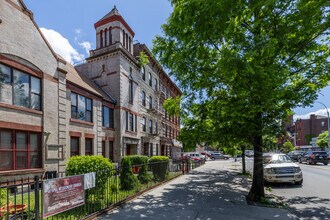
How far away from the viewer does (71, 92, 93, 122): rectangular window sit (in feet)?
55.8

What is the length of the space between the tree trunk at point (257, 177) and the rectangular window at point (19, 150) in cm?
1052

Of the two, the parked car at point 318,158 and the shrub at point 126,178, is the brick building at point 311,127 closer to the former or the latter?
the parked car at point 318,158

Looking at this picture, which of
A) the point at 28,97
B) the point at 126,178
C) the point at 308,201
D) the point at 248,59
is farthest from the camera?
the point at 28,97

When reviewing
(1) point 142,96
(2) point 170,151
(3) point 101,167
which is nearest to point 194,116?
(3) point 101,167

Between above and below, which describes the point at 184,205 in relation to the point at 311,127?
below

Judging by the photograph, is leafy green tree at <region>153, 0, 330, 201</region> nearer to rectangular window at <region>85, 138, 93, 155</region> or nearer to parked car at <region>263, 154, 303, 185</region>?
parked car at <region>263, 154, 303, 185</region>

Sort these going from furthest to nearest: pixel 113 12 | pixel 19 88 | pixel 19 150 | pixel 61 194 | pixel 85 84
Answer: pixel 113 12 < pixel 85 84 < pixel 19 88 < pixel 19 150 < pixel 61 194

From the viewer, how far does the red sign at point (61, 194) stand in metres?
5.63

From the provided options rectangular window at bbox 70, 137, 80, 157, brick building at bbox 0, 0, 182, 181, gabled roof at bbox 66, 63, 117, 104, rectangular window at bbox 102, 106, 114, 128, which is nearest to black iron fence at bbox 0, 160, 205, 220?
brick building at bbox 0, 0, 182, 181

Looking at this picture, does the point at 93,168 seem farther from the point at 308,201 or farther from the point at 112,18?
the point at 112,18

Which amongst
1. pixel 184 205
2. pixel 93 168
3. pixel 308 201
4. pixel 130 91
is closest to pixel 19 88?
pixel 93 168

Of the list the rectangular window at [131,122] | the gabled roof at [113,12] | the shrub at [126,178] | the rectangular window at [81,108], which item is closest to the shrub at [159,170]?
the shrub at [126,178]

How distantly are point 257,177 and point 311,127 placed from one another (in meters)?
96.8

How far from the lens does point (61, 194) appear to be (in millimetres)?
6078
